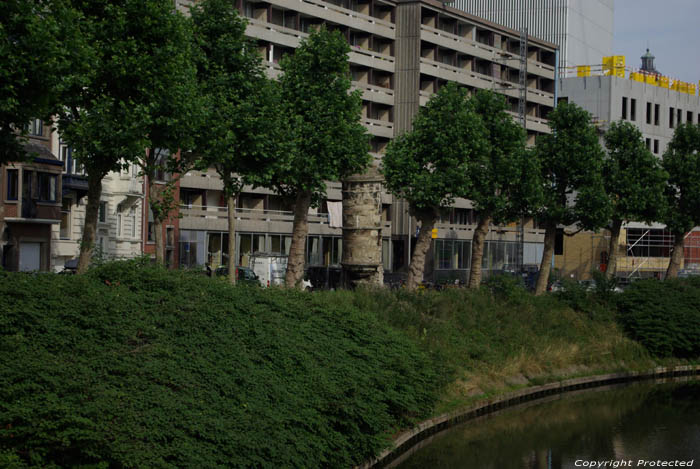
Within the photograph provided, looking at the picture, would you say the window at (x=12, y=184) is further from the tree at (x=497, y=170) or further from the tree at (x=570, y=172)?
the tree at (x=570, y=172)

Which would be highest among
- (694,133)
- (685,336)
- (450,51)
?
(450,51)

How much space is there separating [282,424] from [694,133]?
5443 centimetres

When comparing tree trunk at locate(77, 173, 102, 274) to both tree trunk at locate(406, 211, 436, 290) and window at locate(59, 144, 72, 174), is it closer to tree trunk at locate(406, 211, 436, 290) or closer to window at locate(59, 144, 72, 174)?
tree trunk at locate(406, 211, 436, 290)

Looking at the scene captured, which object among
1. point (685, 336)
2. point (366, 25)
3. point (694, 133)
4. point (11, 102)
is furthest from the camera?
point (366, 25)

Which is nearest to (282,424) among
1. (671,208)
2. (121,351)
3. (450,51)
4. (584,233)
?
(121,351)

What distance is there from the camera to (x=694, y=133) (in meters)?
66.3

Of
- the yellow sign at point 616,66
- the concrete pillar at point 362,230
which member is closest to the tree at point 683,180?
the concrete pillar at point 362,230

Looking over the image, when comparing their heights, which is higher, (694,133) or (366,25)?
(366,25)

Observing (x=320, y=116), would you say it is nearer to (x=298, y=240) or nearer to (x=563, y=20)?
(x=298, y=240)

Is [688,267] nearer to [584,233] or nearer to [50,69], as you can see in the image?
[584,233]

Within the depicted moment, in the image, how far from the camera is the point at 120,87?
29938mm

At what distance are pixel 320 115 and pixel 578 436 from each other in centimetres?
1825

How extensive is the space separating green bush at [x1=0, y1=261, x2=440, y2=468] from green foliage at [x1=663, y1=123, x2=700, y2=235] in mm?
46147

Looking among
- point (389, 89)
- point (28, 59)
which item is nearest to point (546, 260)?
point (389, 89)
